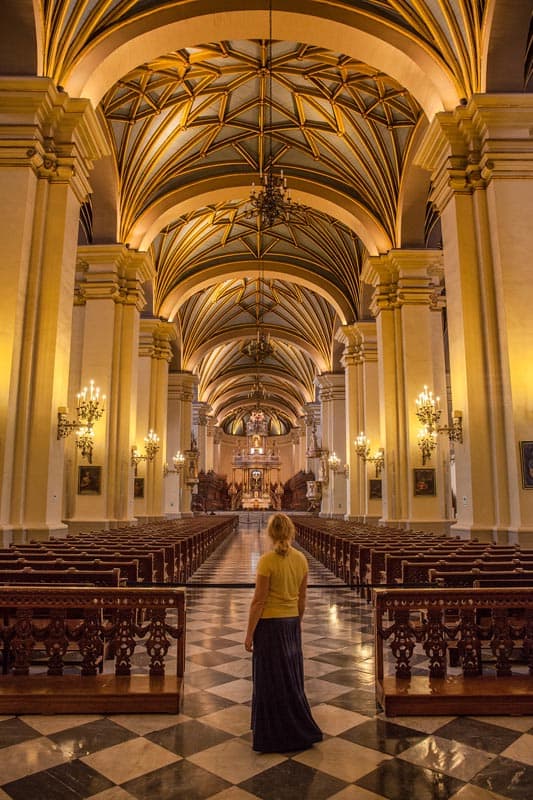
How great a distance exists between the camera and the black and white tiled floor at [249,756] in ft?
8.83

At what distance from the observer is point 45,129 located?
29.8ft

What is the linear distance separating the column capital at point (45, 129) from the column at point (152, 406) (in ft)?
32.9

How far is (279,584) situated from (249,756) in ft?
2.92

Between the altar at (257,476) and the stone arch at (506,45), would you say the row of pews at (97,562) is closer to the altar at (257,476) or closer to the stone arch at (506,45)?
the stone arch at (506,45)

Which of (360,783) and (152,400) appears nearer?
(360,783)

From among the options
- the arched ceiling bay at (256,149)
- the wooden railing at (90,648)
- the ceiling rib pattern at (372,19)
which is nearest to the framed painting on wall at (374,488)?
the arched ceiling bay at (256,149)

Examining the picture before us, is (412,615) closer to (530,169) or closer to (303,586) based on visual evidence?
(303,586)

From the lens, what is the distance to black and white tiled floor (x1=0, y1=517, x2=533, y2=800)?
2.69 meters

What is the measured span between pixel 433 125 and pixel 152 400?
1290 centimetres

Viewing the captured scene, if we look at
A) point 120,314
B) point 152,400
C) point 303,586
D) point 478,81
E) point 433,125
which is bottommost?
point 303,586

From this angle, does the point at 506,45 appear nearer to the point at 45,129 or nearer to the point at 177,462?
the point at 45,129

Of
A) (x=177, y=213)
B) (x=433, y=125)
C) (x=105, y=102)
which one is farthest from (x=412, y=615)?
(x=177, y=213)

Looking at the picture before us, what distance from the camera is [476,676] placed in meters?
4.04

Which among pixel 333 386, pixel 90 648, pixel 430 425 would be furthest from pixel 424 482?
pixel 333 386
